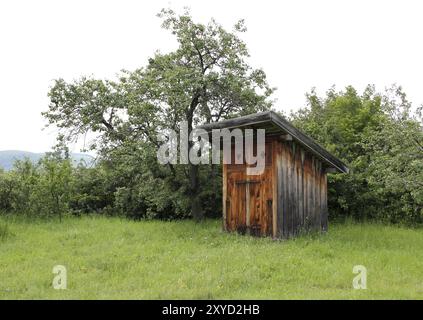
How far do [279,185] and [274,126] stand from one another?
1704 mm

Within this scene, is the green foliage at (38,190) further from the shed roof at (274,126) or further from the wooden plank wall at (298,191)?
the wooden plank wall at (298,191)

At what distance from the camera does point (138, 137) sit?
15383 millimetres

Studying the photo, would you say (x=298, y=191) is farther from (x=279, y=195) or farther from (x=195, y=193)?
(x=195, y=193)

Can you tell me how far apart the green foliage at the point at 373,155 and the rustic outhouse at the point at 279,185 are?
172 cm

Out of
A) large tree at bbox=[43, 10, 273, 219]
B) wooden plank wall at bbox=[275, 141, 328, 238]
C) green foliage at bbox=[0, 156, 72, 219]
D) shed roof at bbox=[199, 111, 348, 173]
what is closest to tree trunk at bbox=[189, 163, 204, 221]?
large tree at bbox=[43, 10, 273, 219]

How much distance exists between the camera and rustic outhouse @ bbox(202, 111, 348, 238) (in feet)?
38.9

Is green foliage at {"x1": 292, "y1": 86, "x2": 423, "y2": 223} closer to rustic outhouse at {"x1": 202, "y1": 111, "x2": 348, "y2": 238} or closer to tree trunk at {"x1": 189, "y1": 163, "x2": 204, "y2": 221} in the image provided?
rustic outhouse at {"x1": 202, "y1": 111, "x2": 348, "y2": 238}

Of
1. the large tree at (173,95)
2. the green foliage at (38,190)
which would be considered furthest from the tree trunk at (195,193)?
the green foliage at (38,190)

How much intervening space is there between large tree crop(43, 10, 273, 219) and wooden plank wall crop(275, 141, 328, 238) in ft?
9.65

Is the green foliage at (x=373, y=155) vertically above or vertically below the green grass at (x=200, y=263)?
above

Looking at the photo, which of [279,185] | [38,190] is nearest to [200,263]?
[279,185]

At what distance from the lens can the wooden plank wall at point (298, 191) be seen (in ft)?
39.7

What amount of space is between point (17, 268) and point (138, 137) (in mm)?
7316

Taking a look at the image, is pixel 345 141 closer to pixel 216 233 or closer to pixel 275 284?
pixel 216 233
